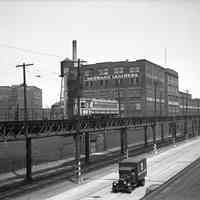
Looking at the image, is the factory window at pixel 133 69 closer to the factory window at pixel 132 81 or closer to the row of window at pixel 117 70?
the row of window at pixel 117 70

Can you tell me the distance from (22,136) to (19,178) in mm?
12395

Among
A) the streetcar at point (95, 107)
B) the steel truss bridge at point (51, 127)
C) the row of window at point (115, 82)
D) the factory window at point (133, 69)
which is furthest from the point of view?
the factory window at point (133, 69)

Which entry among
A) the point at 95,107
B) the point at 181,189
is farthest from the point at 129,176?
the point at 95,107

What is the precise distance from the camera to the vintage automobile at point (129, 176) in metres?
31.6

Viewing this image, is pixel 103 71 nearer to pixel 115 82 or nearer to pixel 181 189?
pixel 115 82

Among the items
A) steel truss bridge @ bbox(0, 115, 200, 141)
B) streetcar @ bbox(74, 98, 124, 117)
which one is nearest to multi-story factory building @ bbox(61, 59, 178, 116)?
streetcar @ bbox(74, 98, 124, 117)

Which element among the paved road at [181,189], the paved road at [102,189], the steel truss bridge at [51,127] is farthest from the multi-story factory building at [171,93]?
the paved road at [181,189]

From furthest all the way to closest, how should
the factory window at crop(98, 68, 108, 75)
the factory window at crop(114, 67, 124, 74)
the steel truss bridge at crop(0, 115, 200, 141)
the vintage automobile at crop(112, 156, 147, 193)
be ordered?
the factory window at crop(98, 68, 108, 75), the factory window at crop(114, 67, 124, 74), the steel truss bridge at crop(0, 115, 200, 141), the vintage automobile at crop(112, 156, 147, 193)

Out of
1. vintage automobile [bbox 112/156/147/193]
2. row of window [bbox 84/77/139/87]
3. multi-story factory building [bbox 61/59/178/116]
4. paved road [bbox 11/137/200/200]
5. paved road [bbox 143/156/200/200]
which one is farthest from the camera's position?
row of window [bbox 84/77/139/87]

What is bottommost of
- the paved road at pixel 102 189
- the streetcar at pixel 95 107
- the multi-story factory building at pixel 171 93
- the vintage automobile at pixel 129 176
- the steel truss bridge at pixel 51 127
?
the paved road at pixel 102 189

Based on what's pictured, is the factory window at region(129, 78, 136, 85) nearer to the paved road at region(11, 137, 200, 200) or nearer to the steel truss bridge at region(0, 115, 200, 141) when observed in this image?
the steel truss bridge at region(0, 115, 200, 141)

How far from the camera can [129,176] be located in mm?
32188

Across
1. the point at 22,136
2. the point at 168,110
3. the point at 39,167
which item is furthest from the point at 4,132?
the point at 168,110

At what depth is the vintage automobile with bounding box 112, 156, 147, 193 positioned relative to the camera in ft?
104
